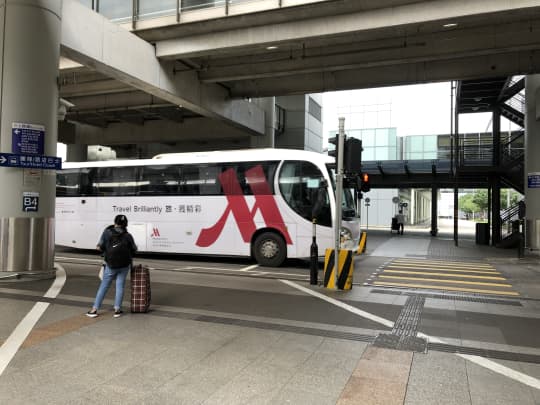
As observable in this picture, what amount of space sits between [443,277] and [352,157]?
4616mm

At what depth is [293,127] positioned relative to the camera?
1141 inches

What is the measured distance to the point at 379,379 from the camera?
448 centimetres

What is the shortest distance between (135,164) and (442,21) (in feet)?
34.2

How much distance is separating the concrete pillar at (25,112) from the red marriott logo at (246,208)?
5.34 m

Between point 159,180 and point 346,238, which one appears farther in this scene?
point 159,180

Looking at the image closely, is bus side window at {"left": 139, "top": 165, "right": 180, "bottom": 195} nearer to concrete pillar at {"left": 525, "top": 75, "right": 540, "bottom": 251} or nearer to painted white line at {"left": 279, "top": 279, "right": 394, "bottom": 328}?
painted white line at {"left": 279, "top": 279, "right": 394, "bottom": 328}

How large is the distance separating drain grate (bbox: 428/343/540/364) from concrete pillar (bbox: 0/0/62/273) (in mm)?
8098

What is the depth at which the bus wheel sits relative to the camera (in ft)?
43.9

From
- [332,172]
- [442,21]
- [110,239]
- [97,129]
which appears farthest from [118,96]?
[110,239]

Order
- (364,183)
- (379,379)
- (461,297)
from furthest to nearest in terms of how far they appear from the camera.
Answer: (364,183) → (461,297) → (379,379)

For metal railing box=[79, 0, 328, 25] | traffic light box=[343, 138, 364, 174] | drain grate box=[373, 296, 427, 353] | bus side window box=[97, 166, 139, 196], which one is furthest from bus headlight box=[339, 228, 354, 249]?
bus side window box=[97, 166, 139, 196]

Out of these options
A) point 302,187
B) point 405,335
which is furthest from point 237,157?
point 405,335

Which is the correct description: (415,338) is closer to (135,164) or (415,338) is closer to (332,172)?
(332,172)

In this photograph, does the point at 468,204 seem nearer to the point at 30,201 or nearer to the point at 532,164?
the point at 532,164
